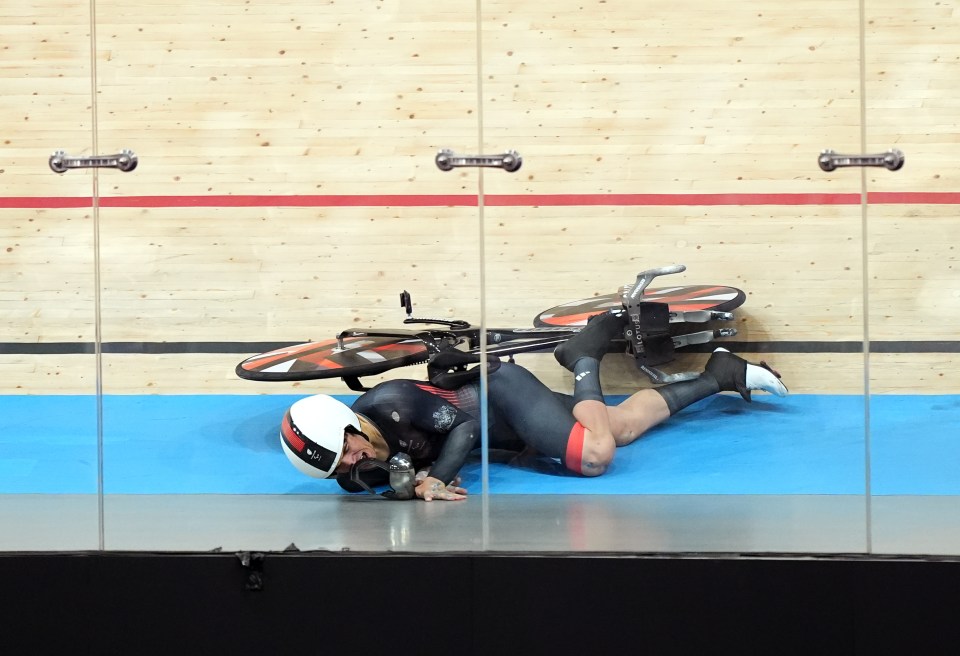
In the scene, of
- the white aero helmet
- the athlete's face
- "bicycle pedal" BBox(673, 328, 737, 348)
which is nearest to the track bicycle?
"bicycle pedal" BBox(673, 328, 737, 348)

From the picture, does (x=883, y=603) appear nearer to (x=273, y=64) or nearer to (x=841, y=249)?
(x=841, y=249)

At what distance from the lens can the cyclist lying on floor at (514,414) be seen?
8.15 feet

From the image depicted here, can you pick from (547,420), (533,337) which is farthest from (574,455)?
(533,337)

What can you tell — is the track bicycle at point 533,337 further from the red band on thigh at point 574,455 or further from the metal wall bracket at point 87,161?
the metal wall bracket at point 87,161

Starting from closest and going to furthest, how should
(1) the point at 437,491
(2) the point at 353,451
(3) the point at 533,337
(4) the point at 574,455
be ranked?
(3) the point at 533,337 → (4) the point at 574,455 → (1) the point at 437,491 → (2) the point at 353,451

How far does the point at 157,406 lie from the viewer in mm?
2611

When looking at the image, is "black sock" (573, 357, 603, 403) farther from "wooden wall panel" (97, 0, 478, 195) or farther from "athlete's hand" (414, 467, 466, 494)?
"wooden wall panel" (97, 0, 478, 195)

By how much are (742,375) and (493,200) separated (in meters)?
0.76

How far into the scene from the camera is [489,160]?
248cm

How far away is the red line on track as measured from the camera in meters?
2.47

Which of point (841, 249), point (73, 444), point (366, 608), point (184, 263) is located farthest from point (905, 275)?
point (73, 444)

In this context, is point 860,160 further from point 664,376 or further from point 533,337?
point 533,337

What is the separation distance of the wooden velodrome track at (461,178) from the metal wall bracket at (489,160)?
2cm

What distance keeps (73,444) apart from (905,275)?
2226 millimetres
